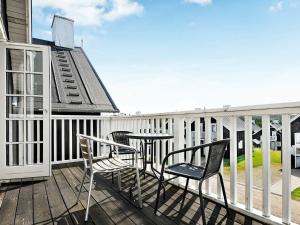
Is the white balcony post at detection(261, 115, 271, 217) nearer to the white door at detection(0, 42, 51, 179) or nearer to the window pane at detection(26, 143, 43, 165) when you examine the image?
the white door at detection(0, 42, 51, 179)

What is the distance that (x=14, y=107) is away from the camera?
370 cm

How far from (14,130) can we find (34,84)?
78 centimetres

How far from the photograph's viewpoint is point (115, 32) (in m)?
8.16

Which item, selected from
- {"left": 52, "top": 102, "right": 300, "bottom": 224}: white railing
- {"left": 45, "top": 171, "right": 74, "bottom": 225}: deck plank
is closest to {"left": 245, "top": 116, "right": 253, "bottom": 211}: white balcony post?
{"left": 52, "top": 102, "right": 300, "bottom": 224}: white railing

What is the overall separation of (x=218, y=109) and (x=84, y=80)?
7.21 metres

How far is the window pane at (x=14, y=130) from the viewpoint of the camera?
3611 millimetres

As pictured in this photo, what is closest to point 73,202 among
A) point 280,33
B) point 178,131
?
point 178,131

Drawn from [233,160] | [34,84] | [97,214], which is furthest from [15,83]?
[233,160]

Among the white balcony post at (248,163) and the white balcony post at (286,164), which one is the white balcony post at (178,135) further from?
the white balcony post at (286,164)

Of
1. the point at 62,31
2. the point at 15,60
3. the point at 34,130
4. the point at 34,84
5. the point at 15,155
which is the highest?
the point at 62,31

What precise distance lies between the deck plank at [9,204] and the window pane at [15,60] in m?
1.81

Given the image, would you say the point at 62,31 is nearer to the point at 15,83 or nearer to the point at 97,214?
the point at 15,83

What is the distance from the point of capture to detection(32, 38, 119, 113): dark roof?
7.27 meters

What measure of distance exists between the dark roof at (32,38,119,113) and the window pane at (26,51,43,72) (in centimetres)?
312
